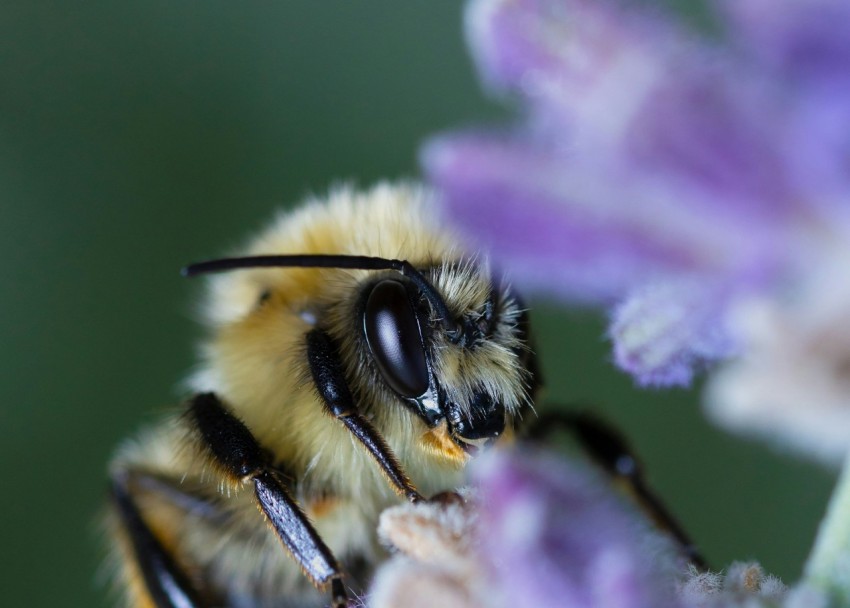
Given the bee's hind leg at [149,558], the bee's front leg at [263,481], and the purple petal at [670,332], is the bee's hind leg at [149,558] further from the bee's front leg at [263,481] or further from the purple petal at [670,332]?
the purple petal at [670,332]

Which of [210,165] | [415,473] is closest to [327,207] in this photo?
[415,473]

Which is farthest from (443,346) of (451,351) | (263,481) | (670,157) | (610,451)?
(670,157)

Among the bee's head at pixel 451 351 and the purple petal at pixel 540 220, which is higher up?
the purple petal at pixel 540 220

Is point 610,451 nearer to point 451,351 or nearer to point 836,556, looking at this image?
point 451,351

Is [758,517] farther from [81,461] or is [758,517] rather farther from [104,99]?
[104,99]

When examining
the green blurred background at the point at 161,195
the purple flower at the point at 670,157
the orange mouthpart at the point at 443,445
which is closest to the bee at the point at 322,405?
the orange mouthpart at the point at 443,445

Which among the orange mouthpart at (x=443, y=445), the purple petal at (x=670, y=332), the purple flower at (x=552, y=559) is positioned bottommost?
the orange mouthpart at (x=443, y=445)

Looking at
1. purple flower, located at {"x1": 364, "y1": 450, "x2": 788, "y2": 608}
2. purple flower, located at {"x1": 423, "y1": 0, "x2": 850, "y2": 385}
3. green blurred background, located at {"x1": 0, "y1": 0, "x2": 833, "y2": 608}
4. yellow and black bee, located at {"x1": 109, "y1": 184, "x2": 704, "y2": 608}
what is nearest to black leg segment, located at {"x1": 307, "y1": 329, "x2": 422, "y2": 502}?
yellow and black bee, located at {"x1": 109, "y1": 184, "x2": 704, "y2": 608}
